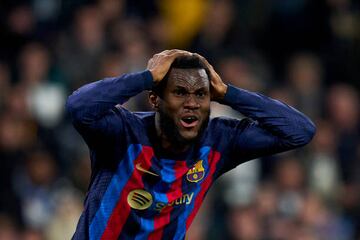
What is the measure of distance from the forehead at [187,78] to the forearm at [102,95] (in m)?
0.12

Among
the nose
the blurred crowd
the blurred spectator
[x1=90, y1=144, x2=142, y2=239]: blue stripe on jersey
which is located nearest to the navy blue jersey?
[x1=90, y1=144, x2=142, y2=239]: blue stripe on jersey

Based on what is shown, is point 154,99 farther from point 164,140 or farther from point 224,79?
point 224,79

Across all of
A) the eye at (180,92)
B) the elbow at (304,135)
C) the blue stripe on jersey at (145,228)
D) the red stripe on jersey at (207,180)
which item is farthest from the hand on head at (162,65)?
the elbow at (304,135)

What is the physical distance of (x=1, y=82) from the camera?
12.0m

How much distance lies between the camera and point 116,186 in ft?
21.1

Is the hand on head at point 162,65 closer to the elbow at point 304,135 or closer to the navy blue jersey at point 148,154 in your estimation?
the navy blue jersey at point 148,154

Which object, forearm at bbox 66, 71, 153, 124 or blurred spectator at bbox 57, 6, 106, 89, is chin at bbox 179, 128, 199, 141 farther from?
blurred spectator at bbox 57, 6, 106, 89

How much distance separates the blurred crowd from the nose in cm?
502

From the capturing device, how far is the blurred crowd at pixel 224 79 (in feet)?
37.2

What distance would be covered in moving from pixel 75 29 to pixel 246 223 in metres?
2.97

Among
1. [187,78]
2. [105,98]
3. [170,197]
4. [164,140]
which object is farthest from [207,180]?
[105,98]

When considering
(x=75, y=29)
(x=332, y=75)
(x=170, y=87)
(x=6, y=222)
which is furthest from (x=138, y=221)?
(x=332, y=75)

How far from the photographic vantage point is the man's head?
625 centimetres

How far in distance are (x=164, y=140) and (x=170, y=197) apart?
32 centimetres
